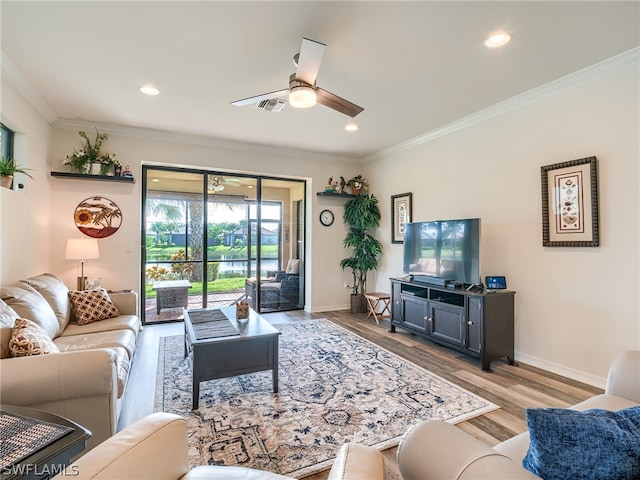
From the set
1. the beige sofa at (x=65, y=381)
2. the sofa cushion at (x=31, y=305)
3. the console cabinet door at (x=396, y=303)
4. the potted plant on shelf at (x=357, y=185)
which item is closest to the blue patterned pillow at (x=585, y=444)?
the beige sofa at (x=65, y=381)

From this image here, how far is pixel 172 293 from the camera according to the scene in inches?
194

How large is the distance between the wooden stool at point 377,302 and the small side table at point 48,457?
13.9 feet

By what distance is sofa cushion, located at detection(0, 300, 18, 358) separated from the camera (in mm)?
1716

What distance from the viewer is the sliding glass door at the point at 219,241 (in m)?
4.81

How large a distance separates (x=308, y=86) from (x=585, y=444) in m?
2.49

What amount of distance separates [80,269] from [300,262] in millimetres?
3303

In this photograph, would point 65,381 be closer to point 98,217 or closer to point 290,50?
point 290,50

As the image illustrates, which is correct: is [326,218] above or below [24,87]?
below

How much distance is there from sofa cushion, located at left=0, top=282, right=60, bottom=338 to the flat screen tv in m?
3.78

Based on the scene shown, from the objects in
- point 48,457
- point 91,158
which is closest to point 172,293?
point 91,158

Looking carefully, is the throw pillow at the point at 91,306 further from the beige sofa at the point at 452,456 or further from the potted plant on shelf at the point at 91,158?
the beige sofa at the point at 452,456

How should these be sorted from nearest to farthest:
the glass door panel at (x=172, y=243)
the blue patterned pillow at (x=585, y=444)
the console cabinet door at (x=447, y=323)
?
1. the blue patterned pillow at (x=585, y=444)
2. the console cabinet door at (x=447, y=323)
3. the glass door panel at (x=172, y=243)

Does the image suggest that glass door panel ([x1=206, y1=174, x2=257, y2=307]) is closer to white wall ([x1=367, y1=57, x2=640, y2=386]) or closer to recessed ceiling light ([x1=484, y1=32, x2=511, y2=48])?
white wall ([x1=367, y1=57, x2=640, y2=386])

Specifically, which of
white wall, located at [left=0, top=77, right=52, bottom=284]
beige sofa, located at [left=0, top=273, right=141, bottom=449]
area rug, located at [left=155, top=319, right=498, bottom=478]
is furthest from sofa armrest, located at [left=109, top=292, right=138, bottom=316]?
beige sofa, located at [left=0, top=273, right=141, bottom=449]
